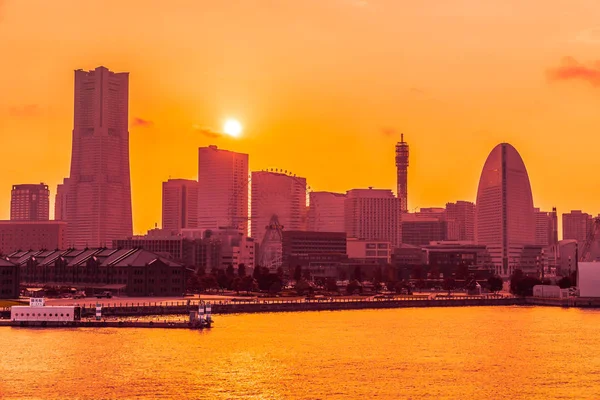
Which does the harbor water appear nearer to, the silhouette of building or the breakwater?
the breakwater

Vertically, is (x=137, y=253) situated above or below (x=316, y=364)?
above

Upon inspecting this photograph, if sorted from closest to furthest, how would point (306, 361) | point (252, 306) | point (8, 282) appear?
1. point (306, 361)
2. point (252, 306)
3. point (8, 282)

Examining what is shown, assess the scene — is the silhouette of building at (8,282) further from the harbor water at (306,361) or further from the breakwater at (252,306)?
the harbor water at (306,361)

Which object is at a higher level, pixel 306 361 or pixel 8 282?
pixel 8 282

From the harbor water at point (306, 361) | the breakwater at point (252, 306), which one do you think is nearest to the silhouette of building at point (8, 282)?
the breakwater at point (252, 306)

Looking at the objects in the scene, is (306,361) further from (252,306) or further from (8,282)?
(8,282)

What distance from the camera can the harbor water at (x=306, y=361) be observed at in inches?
3332

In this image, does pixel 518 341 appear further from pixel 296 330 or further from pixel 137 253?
pixel 137 253

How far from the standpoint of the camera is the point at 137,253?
191625 mm

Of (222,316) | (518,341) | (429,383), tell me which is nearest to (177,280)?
(222,316)

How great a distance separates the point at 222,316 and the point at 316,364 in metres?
56.9

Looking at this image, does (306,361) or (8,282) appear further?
(8,282)

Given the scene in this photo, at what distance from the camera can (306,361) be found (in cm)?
10156

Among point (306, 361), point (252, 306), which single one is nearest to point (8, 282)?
point (252, 306)
